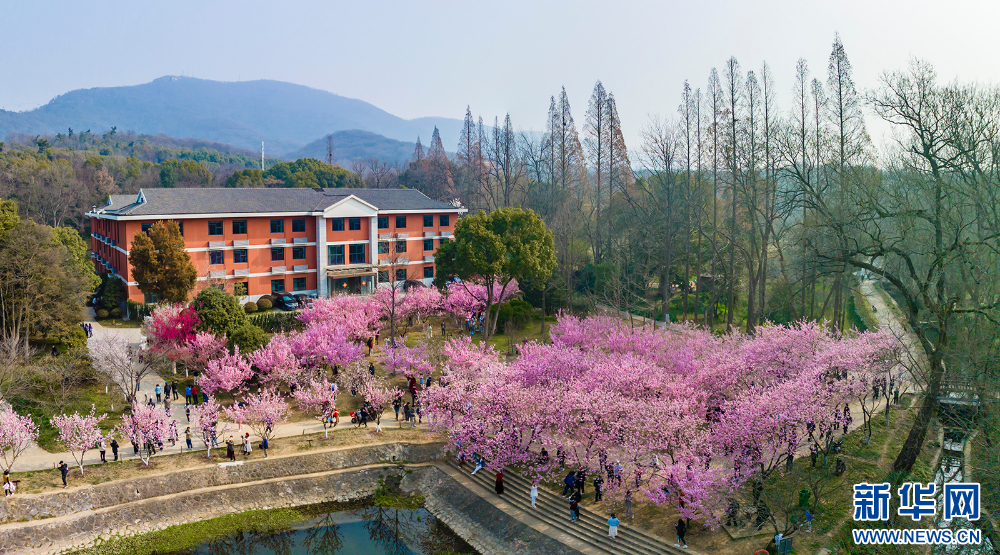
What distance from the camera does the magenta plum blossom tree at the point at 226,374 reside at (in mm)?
27828

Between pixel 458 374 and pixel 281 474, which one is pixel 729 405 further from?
pixel 281 474

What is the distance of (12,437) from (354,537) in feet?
42.0

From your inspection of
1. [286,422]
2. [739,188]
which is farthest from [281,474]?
[739,188]

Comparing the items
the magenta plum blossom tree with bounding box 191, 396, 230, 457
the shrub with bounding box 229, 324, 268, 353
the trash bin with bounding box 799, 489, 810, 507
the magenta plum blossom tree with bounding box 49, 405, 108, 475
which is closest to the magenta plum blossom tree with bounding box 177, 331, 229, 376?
the shrub with bounding box 229, 324, 268, 353

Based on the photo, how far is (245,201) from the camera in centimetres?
4459

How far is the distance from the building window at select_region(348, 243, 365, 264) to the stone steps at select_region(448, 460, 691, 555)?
27185 mm

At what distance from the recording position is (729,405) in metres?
21.5

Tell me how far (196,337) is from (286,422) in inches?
248

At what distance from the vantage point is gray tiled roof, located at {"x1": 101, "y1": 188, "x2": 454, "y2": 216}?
41.3m

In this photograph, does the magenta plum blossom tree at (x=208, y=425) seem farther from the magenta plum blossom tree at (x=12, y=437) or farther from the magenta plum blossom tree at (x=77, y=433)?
the magenta plum blossom tree at (x=12, y=437)

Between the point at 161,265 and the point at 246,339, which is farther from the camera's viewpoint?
the point at 161,265

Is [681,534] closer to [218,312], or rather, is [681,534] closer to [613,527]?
[613,527]

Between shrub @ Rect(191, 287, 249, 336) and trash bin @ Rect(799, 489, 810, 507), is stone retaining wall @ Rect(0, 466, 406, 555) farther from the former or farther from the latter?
trash bin @ Rect(799, 489, 810, 507)

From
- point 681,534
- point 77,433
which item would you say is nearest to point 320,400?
point 77,433
